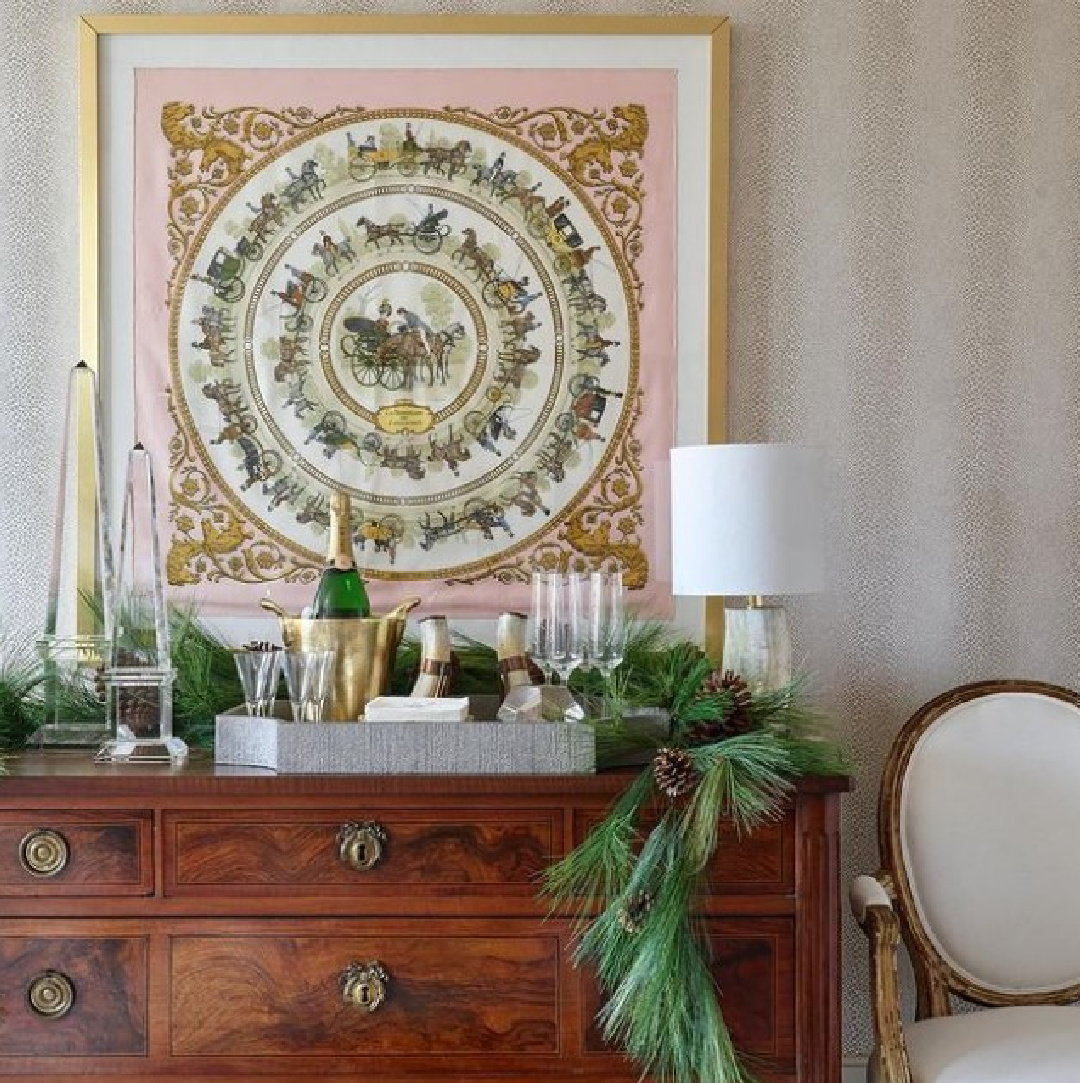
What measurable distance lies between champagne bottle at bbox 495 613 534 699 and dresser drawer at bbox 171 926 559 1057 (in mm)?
436

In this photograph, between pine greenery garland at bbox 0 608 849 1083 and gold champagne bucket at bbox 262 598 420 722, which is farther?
gold champagne bucket at bbox 262 598 420 722

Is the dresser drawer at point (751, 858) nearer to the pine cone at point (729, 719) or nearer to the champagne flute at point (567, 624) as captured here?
the pine cone at point (729, 719)

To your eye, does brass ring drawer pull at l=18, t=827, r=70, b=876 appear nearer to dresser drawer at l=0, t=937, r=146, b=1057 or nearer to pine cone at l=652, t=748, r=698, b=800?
dresser drawer at l=0, t=937, r=146, b=1057

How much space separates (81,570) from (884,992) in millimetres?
1560

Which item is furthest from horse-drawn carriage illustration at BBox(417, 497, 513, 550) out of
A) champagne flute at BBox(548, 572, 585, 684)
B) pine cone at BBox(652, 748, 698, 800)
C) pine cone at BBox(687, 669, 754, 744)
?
pine cone at BBox(652, 748, 698, 800)

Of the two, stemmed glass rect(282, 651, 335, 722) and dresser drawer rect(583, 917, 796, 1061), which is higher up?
stemmed glass rect(282, 651, 335, 722)

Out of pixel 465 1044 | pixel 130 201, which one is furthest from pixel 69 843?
pixel 130 201

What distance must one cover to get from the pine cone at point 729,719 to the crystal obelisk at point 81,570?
3.20ft

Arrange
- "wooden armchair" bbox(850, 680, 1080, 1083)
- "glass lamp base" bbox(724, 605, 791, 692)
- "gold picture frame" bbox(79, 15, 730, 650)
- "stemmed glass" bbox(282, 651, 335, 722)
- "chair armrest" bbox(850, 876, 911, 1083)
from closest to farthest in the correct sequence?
1. "chair armrest" bbox(850, 876, 911, 1083)
2. "stemmed glass" bbox(282, 651, 335, 722)
3. "glass lamp base" bbox(724, 605, 791, 692)
4. "wooden armchair" bbox(850, 680, 1080, 1083)
5. "gold picture frame" bbox(79, 15, 730, 650)

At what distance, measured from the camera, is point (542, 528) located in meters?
2.58

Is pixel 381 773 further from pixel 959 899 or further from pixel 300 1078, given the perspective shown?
pixel 959 899

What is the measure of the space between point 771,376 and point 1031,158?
64cm

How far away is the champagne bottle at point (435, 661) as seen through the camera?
2256mm

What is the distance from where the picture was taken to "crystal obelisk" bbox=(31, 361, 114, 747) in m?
2.27
